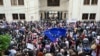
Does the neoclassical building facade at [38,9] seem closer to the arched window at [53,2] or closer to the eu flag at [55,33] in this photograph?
the arched window at [53,2]

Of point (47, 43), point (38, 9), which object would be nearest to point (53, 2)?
point (38, 9)

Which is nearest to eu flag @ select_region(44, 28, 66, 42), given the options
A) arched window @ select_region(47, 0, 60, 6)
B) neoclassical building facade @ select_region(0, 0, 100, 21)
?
neoclassical building facade @ select_region(0, 0, 100, 21)

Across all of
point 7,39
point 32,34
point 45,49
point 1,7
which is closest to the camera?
point 7,39

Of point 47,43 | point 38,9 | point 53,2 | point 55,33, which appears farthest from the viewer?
point 53,2

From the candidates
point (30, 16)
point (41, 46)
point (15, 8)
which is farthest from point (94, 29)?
point (15, 8)

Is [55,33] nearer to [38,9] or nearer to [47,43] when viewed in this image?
[47,43]

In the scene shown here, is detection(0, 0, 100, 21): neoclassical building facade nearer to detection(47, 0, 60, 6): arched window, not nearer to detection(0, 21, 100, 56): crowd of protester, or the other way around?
detection(47, 0, 60, 6): arched window

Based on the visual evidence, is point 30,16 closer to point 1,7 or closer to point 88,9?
point 1,7

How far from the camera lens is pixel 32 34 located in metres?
19.7

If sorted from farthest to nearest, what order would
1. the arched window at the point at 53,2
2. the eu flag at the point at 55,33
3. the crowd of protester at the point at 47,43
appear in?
the arched window at the point at 53,2 < the eu flag at the point at 55,33 < the crowd of protester at the point at 47,43

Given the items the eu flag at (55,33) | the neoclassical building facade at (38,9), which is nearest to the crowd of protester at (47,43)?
the eu flag at (55,33)

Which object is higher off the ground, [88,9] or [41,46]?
[88,9]

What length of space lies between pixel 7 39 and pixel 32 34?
20.4 feet

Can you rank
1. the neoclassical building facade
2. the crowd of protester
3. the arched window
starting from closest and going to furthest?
1. the crowd of protester
2. the neoclassical building facade
3. the arched window
